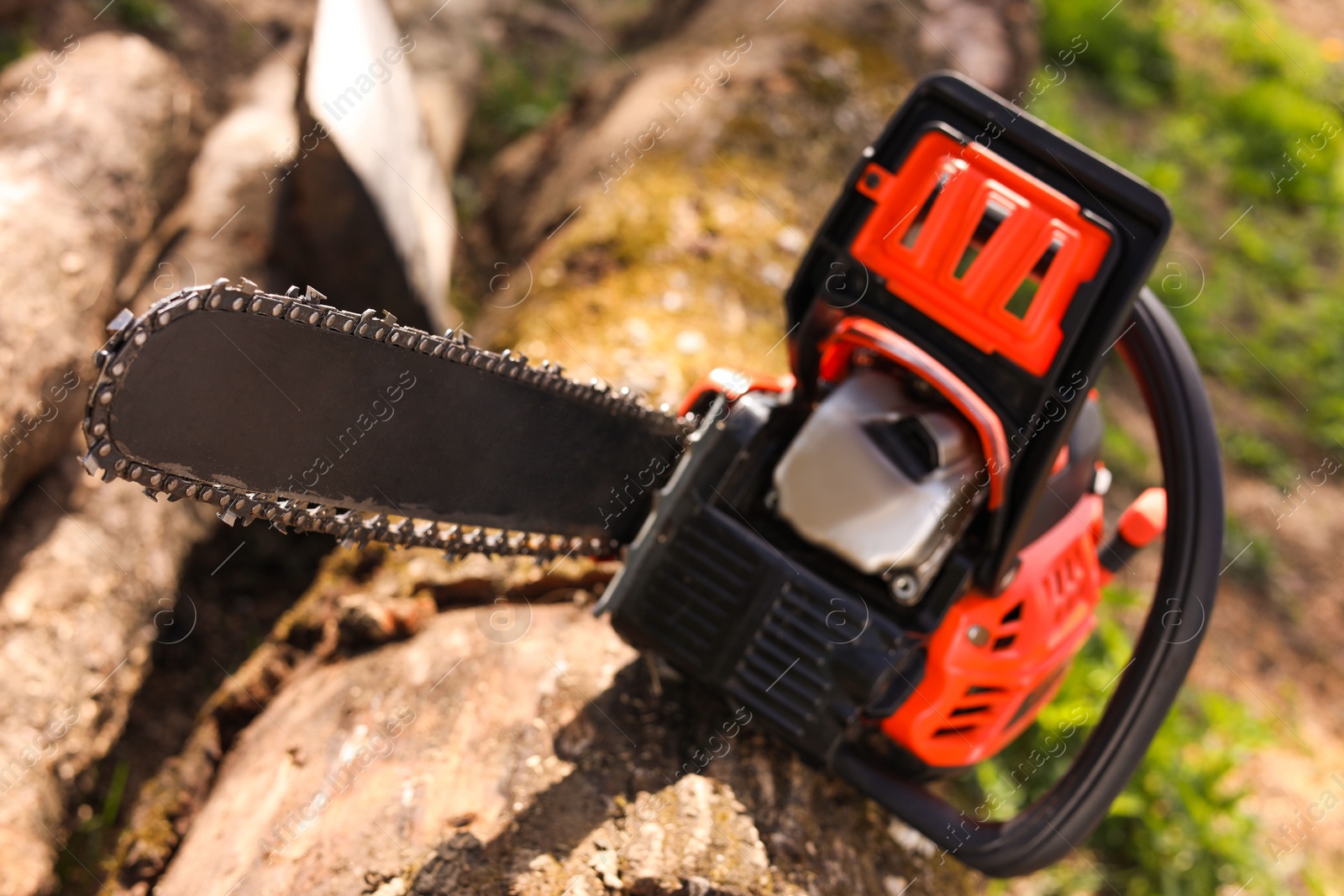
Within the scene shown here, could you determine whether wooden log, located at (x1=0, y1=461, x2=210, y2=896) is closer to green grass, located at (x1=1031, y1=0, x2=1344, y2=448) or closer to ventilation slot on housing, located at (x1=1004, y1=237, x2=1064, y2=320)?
ventilation slot on housing, located at (x1=1004, y1=237, x2=1064, y2=320)

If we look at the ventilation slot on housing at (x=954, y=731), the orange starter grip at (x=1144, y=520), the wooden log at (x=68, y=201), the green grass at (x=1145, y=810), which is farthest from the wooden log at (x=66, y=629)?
the orange starter grip at (x=1144, y=520)

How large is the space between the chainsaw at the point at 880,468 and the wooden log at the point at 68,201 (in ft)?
4.12

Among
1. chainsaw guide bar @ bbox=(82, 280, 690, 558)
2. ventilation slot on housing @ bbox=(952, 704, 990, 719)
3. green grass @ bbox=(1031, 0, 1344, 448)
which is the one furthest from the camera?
green grass @ bbox=(1031, 0, 1344, 448)

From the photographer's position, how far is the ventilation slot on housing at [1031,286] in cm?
152

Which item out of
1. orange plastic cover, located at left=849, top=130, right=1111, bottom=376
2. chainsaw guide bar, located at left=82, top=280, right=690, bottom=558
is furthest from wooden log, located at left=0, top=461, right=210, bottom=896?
orange plastic cover, located at left=849, top=130, right=1111, bottom=376

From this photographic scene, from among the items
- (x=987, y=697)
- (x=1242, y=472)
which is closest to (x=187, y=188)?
(x=987, y=697)

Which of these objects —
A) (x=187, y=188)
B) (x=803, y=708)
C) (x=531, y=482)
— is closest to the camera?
(x=531, y=482)

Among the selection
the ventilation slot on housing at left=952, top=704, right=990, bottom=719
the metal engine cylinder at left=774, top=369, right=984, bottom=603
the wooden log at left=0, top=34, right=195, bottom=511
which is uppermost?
the metal engine cylinder at left=774, top=369, right=984, bottom=603

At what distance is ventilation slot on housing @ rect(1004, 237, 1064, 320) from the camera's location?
1.52 m

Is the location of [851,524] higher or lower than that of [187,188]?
higher

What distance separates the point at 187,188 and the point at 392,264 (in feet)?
3.03

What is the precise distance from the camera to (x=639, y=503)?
179cm

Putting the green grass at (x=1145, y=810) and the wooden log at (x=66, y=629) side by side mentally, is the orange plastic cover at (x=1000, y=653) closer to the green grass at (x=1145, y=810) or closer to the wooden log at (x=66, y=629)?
the green grass at (x=1145, y=810)

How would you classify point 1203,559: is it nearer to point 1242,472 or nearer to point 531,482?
point 531,482
